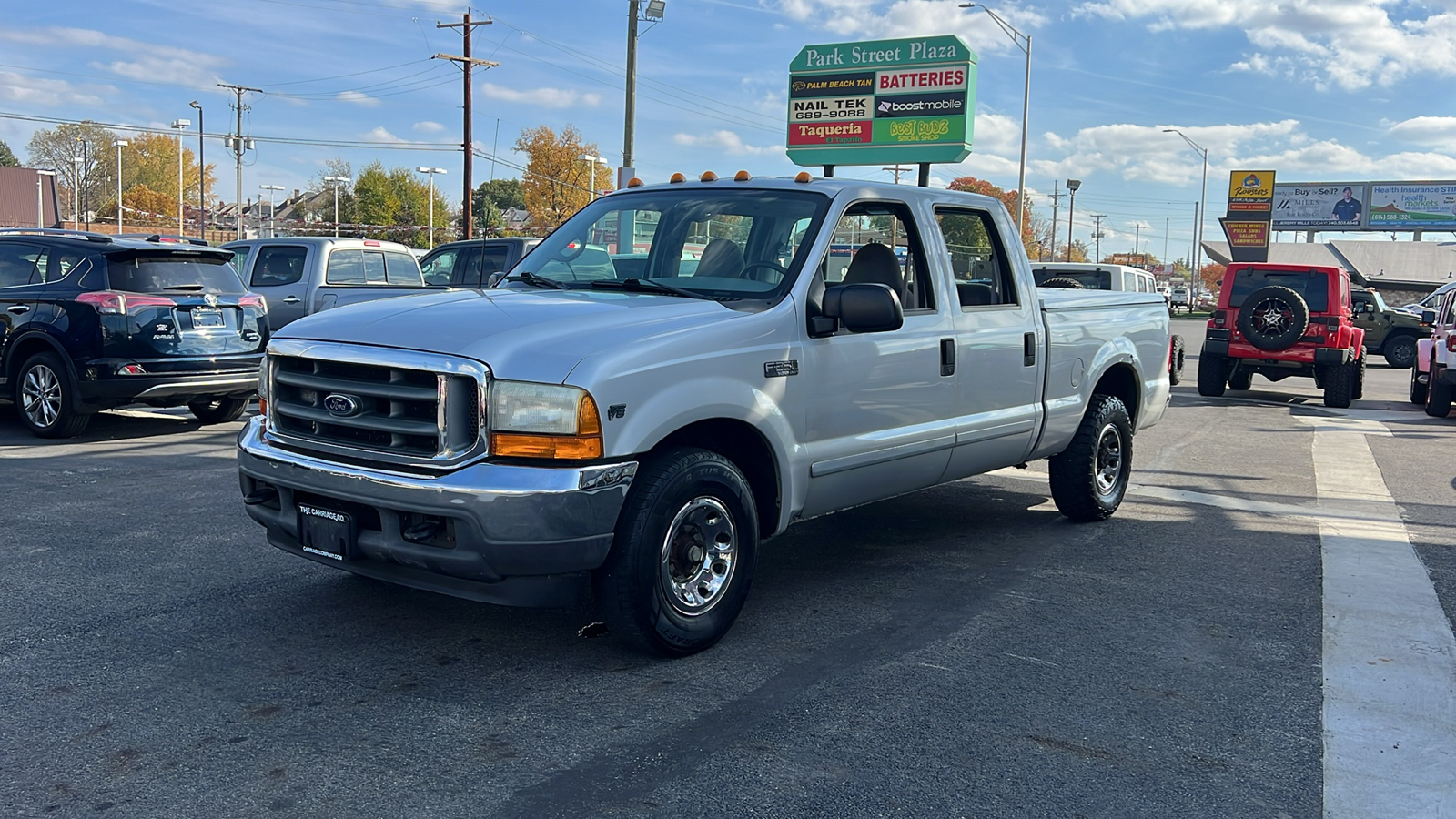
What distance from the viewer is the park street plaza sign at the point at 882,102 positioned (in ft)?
99.6

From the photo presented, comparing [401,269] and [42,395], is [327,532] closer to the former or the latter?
[42,395]

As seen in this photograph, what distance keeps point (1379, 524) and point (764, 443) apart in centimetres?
489

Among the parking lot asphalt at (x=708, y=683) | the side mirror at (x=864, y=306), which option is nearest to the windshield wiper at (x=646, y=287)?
the side mirror at (x=864, y=306)

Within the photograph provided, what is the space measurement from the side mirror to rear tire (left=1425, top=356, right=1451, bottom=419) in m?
12.4

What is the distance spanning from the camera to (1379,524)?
24.9 feet

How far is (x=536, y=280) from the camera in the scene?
220 inches

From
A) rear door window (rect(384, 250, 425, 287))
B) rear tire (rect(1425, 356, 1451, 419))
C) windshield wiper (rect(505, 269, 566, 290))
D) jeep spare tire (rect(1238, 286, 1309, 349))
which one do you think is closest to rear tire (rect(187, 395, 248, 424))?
rear door window (rect(384, 250, 425, 287))

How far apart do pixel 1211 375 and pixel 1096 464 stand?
1060 centimetres

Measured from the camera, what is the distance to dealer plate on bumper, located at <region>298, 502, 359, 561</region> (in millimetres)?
4293

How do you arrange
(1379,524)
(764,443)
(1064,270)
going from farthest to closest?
(1064,270)
(1379,524)
(764,443)

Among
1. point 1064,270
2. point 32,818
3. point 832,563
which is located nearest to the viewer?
point 32,818

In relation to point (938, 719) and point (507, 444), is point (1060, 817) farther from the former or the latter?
point (507, 444)

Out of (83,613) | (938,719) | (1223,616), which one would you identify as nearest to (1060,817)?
(938,719)

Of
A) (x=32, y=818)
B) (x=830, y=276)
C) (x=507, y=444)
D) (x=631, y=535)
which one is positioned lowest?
(x=32, y=818)
